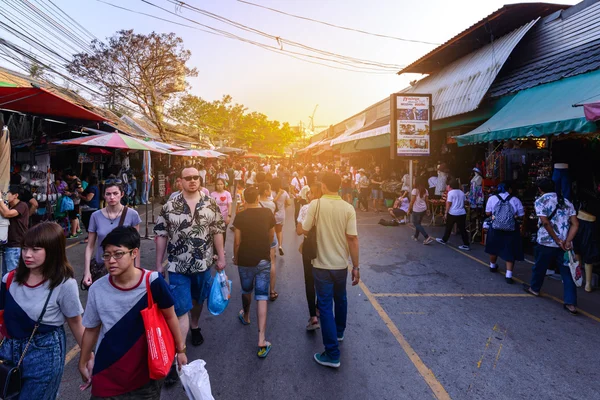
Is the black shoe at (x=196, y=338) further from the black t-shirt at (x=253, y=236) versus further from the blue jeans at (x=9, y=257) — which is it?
the blue jeans at (x=9, y=257)

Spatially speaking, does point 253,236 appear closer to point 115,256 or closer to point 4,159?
point 115,256

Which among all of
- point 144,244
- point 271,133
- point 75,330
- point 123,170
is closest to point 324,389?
point 75,330

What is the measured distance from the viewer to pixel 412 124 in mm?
11211

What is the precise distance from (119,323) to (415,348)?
310 cm

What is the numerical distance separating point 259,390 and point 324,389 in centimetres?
59

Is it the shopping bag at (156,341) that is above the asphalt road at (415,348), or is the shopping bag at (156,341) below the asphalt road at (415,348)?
above

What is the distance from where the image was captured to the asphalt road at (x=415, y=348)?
3.04 metres

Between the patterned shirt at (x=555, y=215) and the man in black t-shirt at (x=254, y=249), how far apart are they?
4037mm

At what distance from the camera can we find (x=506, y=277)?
5922 mm

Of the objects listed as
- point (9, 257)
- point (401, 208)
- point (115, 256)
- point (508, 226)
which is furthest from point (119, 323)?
point (401, 208)

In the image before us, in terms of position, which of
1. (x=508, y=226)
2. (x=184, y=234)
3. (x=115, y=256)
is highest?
(x=115, y=256)

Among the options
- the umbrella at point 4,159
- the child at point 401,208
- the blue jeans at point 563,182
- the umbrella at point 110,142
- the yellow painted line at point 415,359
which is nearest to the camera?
the yellow painted line at point 415,359

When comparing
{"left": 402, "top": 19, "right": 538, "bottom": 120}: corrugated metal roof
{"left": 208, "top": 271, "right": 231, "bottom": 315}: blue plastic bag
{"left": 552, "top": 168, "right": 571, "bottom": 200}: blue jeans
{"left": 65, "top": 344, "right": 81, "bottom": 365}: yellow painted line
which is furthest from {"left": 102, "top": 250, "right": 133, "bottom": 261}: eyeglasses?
{"left": 402, "top": 19, "right": 538, "bottom": 120}: corrugated metal roof

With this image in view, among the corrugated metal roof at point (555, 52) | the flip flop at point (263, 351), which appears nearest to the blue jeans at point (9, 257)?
the flip flop at point (263, 351)
